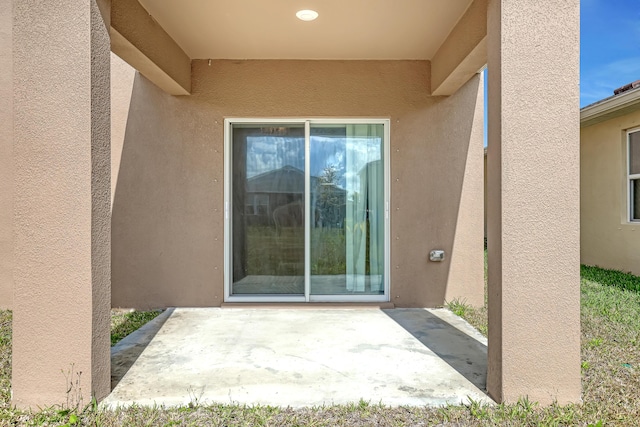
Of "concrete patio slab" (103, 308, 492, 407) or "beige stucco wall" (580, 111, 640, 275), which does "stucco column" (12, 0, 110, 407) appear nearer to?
"concrete patio slab" (103, 308, 492, 407)

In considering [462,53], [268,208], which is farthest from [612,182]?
[268,208]

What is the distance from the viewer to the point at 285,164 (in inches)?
221

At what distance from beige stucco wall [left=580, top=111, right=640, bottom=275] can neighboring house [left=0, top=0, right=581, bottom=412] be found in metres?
4.43

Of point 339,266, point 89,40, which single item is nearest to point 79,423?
point 89,40

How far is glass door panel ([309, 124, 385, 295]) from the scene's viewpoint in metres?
5.64

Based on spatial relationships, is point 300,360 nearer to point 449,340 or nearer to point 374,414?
point 374,414

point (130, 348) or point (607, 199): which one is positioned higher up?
point (607, 199)

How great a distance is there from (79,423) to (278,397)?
1340 millimetres

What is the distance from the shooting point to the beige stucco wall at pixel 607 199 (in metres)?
7.88

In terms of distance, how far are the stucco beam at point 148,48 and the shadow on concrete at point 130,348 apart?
9.87 feet

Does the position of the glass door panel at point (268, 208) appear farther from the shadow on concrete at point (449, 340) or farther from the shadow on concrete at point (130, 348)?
the shadow on concrete at point (449, 340)

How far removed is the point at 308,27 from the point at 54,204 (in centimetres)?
316

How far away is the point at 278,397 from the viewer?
2.95 m

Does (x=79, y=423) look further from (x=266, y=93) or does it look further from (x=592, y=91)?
(x=592, y=91)
